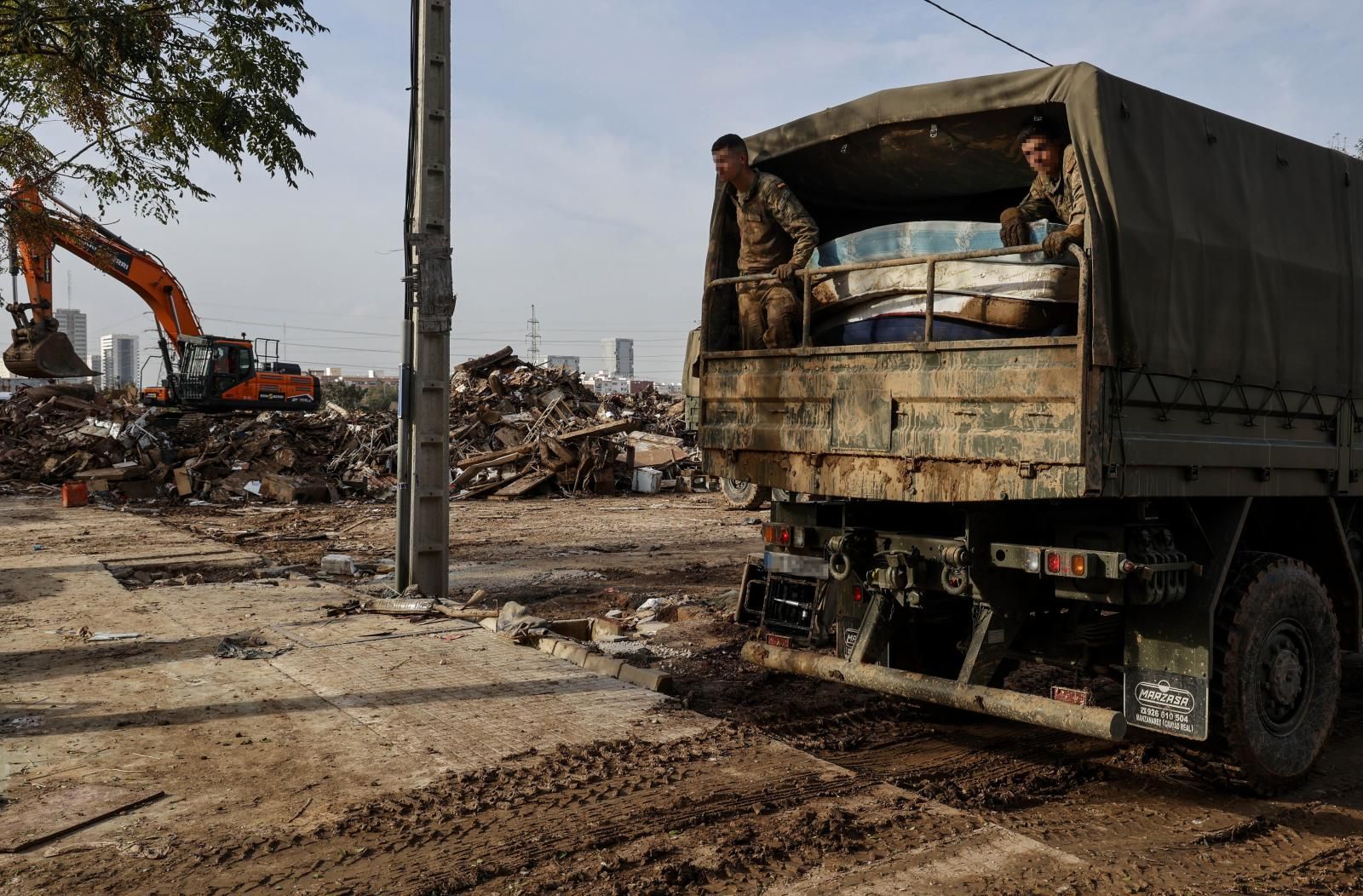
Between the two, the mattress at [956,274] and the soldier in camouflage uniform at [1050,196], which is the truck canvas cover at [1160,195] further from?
the mattress at [956,274]

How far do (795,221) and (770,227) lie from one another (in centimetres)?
26

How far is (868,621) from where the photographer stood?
546 centimetres

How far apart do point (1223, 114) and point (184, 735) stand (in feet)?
20.4

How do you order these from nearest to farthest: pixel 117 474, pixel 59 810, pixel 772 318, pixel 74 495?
pixel 59 810 → pixel 772 318 → pixel 74 495 → pixel 117 474

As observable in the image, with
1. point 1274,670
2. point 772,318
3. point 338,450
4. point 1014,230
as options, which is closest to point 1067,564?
point 1274,670

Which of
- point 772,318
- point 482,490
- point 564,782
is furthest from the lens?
point 482,490

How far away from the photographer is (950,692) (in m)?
4.86

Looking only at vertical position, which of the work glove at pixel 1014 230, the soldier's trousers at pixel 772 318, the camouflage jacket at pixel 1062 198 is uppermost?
the camouflage jacket at pixel 1062 198

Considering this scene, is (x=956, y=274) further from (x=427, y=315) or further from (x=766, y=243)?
(x=427, y=315)

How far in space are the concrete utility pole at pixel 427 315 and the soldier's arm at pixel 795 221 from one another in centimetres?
410

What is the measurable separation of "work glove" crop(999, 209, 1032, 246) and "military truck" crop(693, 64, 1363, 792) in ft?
0.76

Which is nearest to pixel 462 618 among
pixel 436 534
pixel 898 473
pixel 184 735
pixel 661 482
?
pixel 436 534

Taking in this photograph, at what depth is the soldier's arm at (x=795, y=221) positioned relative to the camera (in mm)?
5816

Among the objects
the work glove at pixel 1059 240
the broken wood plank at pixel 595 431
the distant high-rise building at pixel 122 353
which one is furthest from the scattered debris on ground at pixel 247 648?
the distant high-rise building at pixel 122 353
